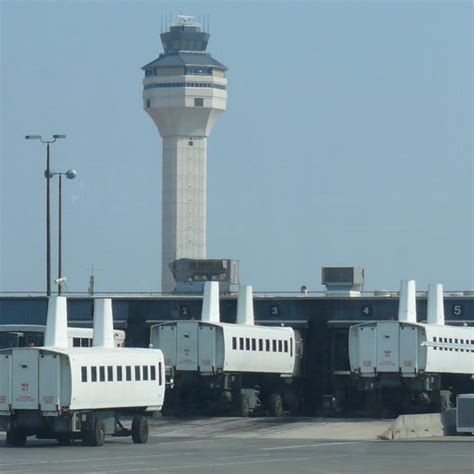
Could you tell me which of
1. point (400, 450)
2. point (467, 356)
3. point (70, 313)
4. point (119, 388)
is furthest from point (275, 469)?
point (70, 313)

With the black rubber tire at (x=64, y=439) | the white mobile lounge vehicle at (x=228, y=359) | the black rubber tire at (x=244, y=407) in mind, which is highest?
the white mobile lounge vehicle at (x=228, y=359)

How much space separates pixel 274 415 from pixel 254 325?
14.4 ft

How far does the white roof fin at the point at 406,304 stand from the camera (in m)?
77.5

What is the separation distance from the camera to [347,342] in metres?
84.0

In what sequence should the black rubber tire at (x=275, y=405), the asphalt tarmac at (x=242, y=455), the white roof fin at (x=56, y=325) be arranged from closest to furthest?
the asphalt tarmac at (x=242, y=455) → the white roof fin at (x=56, y=325) → the black rubber tire at (x=275, y=405)

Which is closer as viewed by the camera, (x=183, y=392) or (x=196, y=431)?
(x=196, y=431)

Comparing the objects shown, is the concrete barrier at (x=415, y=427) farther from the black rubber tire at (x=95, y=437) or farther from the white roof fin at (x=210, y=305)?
the white roof fin at (x=210, y=305)

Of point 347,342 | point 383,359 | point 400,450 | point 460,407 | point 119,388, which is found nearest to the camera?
point 400,450

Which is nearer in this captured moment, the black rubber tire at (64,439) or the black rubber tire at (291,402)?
the black rubber tire at (64,439)

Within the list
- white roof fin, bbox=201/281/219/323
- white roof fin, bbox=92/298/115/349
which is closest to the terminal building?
white roof fin, bbox=201/281/219/323

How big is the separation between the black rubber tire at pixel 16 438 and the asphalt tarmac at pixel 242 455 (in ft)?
1.27

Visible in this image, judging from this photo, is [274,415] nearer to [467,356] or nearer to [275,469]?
[467,356]

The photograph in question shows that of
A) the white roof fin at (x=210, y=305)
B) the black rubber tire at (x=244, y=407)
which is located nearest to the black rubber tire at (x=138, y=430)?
the white roof fin at (x=210, y=305)

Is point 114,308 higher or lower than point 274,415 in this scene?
higher
